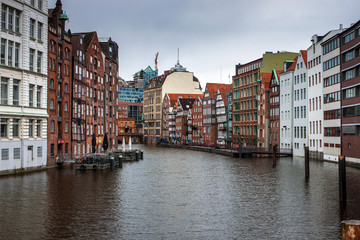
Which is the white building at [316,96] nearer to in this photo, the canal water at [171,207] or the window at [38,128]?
the canal water at [171,207]

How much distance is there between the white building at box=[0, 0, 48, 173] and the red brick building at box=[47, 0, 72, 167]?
322 cm

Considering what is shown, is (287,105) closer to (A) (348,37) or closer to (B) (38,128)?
(A) (348,37)

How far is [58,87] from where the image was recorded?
63.9m

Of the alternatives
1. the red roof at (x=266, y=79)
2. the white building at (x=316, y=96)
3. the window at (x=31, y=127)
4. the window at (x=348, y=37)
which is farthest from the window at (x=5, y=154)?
the red roof at (x=266, y=79)

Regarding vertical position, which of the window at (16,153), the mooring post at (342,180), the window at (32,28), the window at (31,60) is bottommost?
the mooring post at (342,180)

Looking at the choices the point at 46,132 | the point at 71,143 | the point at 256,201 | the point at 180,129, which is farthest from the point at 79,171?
the point at 180,129

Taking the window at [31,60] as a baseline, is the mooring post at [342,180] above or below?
below

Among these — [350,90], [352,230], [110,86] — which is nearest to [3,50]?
[352,230]

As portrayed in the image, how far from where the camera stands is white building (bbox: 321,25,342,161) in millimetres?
71125

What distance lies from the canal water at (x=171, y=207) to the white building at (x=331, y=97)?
24.1m

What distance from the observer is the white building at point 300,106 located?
89.8 metres

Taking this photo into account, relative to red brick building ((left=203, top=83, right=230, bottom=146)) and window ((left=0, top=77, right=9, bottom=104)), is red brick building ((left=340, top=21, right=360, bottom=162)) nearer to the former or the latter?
window ((left=0, top=77, right=9, bottom=104))

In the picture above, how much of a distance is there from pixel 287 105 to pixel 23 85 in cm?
6272

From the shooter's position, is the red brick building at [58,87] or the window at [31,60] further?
the red brick building at [58,87]
